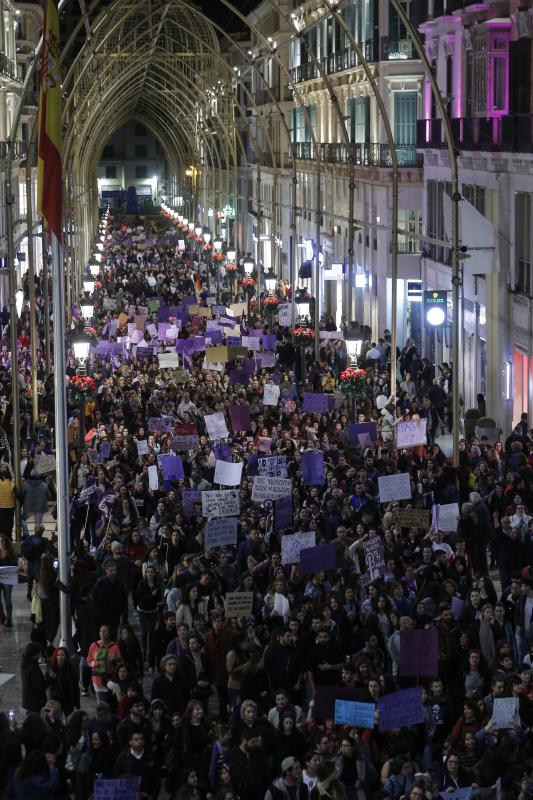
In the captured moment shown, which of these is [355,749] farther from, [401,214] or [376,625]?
[401,214]

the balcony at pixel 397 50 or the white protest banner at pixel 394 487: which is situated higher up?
the balcony at pixel 397 50

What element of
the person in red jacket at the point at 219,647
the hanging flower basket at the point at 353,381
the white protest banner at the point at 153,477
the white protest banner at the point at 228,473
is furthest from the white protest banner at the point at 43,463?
the person in red jacket at the point at 219,647

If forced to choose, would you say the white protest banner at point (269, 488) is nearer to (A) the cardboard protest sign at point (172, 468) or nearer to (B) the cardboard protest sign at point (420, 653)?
(A) the cardboard protest sign at point (172, 468)

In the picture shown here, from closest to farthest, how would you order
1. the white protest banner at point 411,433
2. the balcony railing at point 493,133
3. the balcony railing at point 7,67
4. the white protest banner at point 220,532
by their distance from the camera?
the white protest banner at point 220,532 < the white protest banner at point 411,433 < the balcony railing at point 493,133 < the balcony railing at point 7,67

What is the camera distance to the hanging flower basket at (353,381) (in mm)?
34938

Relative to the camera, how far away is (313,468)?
1046 inches

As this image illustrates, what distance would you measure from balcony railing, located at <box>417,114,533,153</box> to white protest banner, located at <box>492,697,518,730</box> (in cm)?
2165

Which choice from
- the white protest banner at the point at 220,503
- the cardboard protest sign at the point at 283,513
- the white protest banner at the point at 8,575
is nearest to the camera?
the white protest banner at the point at 8,575

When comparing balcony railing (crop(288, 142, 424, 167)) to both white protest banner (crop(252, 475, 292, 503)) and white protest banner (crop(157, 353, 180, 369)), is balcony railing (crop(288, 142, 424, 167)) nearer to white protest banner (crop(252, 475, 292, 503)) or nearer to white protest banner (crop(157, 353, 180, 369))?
white protest banner (crop(157, 353, 180, 369))

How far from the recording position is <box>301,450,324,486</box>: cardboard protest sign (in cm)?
2639

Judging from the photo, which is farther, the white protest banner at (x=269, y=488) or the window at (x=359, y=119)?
the window at (x=359, y=119)

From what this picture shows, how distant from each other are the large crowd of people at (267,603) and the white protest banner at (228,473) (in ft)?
0.11

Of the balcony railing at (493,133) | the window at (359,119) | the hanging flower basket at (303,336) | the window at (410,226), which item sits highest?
the window at (359,119)

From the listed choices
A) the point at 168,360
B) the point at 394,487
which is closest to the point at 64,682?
the point at 394,487
